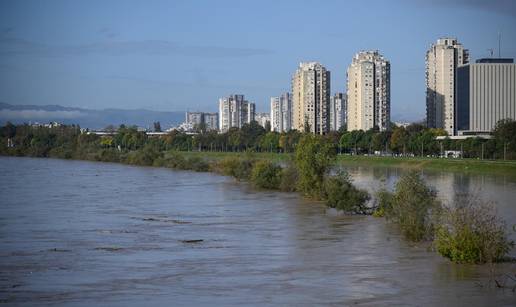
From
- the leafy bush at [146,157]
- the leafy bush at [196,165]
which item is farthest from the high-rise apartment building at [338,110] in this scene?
the leafy bush at [196,165]

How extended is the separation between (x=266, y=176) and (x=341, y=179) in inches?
568

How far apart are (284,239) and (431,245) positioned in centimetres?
496

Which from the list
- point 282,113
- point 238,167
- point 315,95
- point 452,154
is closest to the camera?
point 238,167

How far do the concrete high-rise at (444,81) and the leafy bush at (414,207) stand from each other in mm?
103144

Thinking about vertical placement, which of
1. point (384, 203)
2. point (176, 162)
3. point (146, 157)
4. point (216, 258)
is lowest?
point (216, 258)

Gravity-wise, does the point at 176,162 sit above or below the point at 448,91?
below

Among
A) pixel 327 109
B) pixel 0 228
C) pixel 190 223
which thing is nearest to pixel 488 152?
pixel 190 223

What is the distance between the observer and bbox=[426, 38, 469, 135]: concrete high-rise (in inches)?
4934

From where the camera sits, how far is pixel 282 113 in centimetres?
18988

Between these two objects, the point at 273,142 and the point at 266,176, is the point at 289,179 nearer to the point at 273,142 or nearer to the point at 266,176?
the point at 266,176

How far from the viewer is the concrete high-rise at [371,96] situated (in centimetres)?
12500

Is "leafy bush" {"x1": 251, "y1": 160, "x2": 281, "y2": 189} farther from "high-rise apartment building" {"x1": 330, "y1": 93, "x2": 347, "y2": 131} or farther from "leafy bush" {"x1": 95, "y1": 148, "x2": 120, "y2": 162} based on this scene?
"high-rise apartment building" {"x1": 330, "y1": 93, "x2": 347, "y2": 131}

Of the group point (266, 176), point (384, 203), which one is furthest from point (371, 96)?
point (384, 203)

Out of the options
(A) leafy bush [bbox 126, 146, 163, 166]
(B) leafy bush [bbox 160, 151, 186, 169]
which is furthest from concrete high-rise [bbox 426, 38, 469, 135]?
(B) leafy bush [bbox 160, 151, 186, 169]
